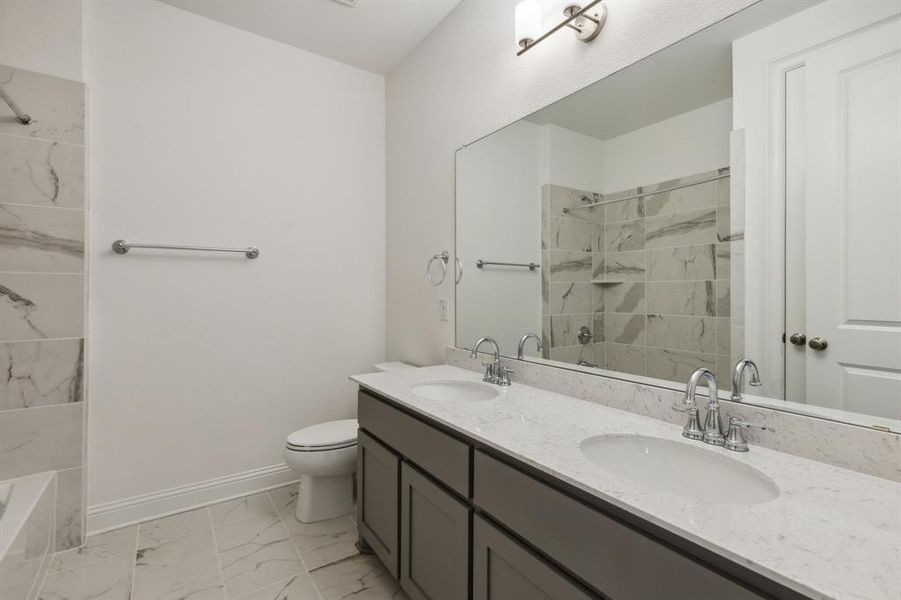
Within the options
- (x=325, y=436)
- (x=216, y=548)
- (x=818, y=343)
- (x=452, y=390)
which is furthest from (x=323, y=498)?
(x=818, y=343)

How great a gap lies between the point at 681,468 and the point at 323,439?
61.2 inches

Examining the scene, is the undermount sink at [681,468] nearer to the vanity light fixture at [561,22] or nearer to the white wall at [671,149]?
the white wall at [671,149]

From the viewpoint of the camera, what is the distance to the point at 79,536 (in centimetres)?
182

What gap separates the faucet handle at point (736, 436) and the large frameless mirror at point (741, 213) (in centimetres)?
9

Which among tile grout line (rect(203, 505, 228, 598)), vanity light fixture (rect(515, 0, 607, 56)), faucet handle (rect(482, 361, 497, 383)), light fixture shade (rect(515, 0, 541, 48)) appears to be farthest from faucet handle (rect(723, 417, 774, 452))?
tile grout line (rect(203, 505, 228, 598))

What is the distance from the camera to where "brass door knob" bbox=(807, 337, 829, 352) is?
956 mm

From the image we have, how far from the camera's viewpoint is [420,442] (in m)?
1.34

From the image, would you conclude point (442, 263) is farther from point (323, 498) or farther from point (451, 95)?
point (323, 498)

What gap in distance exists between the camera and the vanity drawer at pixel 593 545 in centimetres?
65

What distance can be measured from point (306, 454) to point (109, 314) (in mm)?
1118

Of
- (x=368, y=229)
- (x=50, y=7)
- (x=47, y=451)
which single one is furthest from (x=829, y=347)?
(x=50, y=7)

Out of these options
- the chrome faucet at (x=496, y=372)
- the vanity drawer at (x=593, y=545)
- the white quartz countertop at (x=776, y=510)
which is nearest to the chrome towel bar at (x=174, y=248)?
the chrome faucet at (x=496, y=372)

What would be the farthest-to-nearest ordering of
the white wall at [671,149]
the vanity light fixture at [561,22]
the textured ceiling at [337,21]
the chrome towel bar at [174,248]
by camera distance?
the textured ceiling at [337,21] → the chrome towel bar at [174,248] → the vanity light fixture at [561,22] → the white wall at [671,149]

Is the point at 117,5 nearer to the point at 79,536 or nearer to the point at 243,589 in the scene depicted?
the point at 79,536
